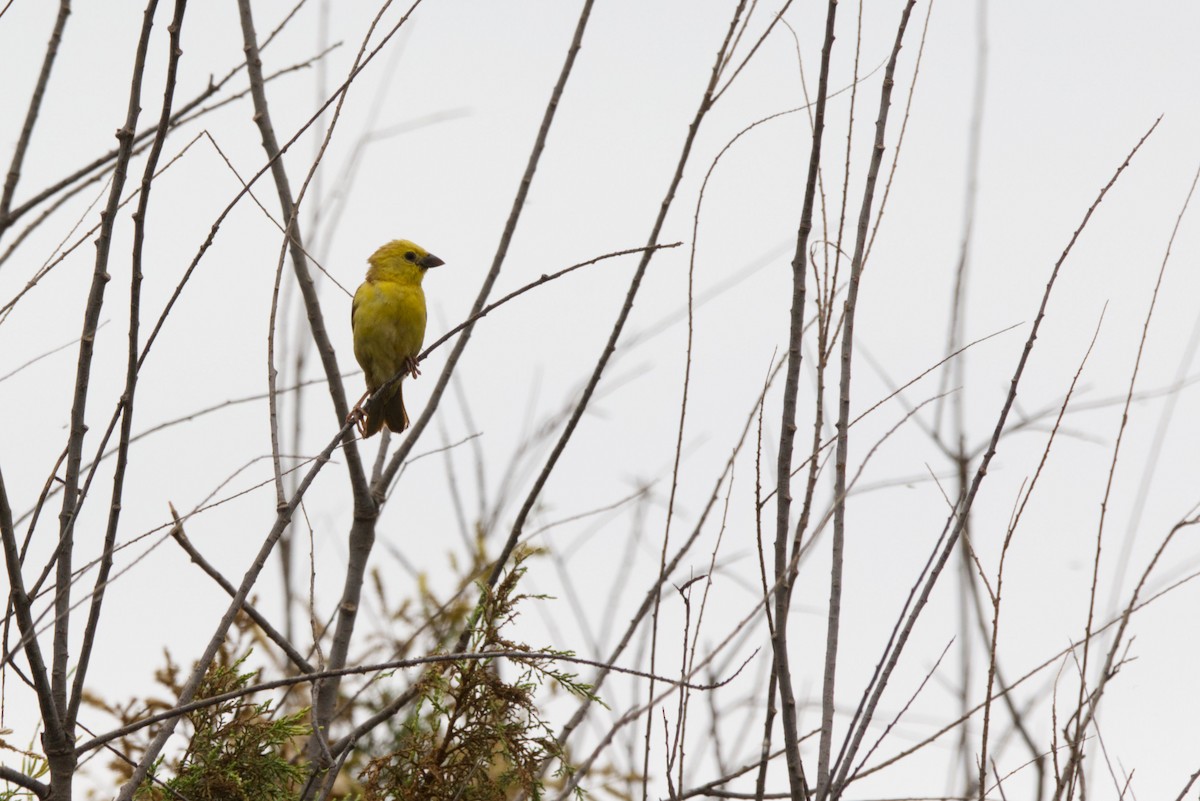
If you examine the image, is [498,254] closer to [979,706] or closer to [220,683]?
[220,683]

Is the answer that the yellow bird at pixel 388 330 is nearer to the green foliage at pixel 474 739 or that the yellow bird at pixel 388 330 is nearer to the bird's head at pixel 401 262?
the bird's head at pixel 401 262

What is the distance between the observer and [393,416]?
6527 millimetres

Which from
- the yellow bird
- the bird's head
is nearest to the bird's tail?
the yellow bird

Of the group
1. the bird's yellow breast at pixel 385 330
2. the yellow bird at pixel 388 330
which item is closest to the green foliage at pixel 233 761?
the yellow bird at pixel 388 330

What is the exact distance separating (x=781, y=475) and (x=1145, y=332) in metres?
0.76

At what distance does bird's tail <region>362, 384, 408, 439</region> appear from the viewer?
6.38 metres

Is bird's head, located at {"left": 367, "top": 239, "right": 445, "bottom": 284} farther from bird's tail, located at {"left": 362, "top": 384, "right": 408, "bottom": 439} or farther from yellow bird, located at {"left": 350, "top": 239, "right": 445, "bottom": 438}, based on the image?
bird's tail, located at {"left": 362, "top": 384, "right": 408, "bottom": 439}

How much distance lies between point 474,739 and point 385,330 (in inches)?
142

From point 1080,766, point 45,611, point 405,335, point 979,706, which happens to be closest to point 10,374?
point 45,611

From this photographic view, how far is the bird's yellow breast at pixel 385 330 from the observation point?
6.38m

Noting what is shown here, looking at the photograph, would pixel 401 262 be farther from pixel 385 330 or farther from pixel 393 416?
pixel 393 416

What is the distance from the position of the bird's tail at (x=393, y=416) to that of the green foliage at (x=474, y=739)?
3383 mm

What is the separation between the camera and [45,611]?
7.20 feet

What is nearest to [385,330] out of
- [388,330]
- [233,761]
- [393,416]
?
[388,330]
